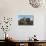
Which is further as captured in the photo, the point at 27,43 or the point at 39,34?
the point at 39,34

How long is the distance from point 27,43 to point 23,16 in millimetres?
972

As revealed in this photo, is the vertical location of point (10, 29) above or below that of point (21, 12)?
below

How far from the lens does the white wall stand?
14.1 ft

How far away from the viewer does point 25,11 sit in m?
4.36

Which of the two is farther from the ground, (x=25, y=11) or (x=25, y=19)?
(x=25, y=11)

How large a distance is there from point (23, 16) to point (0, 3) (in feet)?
2.77

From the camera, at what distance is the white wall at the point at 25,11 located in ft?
14.1

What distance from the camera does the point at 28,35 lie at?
14.3ft

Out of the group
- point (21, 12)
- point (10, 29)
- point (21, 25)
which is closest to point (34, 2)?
point (21, 12)

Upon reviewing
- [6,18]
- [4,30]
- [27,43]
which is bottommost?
[27,43]

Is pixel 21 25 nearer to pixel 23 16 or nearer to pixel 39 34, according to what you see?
pixel 23 16

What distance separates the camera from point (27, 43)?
150 inches

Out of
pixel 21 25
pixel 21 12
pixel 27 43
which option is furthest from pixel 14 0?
pixel 27 43

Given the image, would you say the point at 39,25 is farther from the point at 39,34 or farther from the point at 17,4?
the point at 17,4
